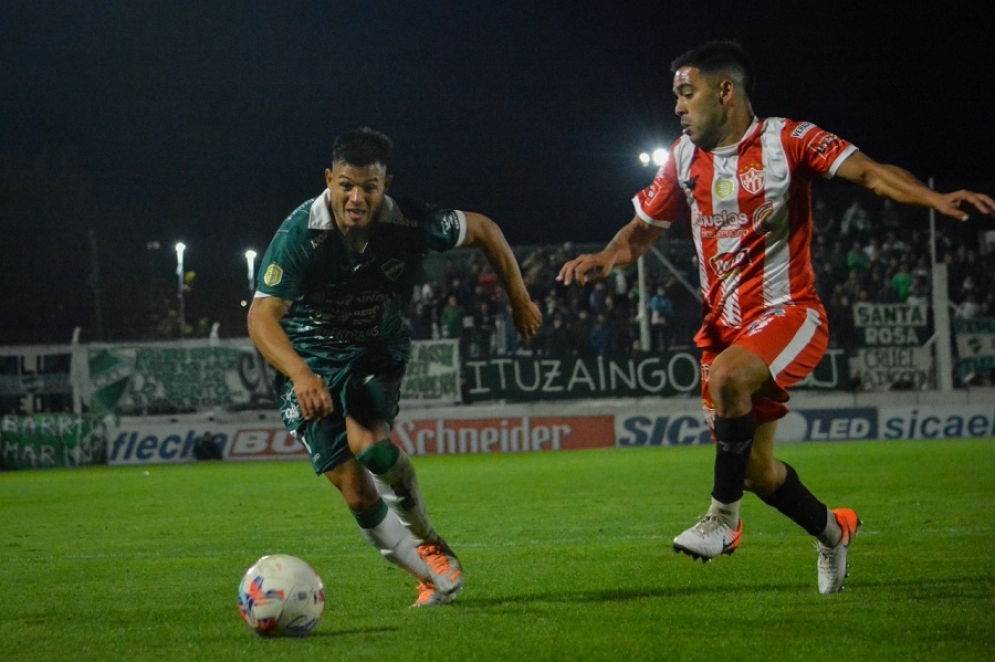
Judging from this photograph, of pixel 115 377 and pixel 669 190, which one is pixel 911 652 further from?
pixel 115 377

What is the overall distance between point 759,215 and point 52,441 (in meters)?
21.3

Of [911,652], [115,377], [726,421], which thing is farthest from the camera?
[115,377]

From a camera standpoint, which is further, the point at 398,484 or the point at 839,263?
the point at 839,263

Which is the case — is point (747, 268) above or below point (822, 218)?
below

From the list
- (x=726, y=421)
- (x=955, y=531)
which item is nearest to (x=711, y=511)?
(x=726, y=421)

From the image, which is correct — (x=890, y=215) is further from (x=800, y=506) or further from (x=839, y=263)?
(x=800, y=506)

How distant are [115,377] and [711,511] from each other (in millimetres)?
20309

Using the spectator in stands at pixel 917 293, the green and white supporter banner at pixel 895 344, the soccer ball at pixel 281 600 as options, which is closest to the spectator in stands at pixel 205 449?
the green and white supporter banner at pixel 895 344

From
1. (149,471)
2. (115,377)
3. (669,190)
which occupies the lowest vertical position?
(149,471)

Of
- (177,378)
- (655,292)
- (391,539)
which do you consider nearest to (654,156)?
(655,292)

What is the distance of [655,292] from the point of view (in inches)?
1011

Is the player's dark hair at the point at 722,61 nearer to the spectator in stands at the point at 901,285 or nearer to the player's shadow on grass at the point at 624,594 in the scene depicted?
the player's shadow on grass at the point at 624,594

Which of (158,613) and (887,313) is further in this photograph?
(887,313)

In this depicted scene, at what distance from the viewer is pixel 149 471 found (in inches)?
892
